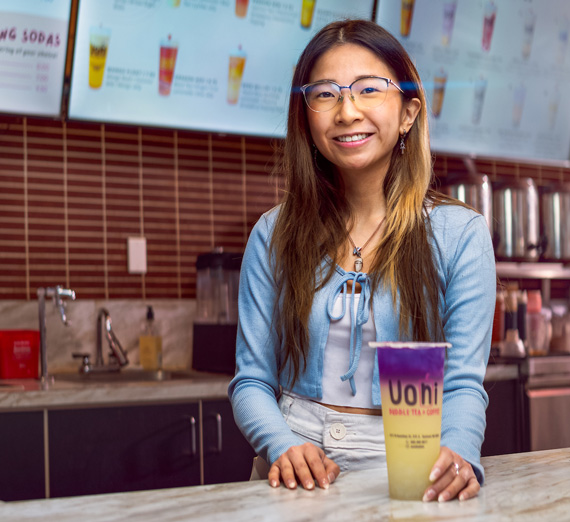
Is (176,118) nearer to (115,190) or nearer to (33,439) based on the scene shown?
(115,190)

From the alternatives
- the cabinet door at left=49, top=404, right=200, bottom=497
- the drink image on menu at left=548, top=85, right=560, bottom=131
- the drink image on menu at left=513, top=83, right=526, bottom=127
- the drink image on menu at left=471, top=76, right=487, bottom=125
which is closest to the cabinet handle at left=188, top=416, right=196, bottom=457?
the cabinet door at left=49, top=404, right=200, bottom=497

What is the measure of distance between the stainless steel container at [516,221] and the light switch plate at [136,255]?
1.39 meters

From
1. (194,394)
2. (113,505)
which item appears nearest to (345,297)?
(113,505)

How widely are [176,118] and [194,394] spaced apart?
3.34 feet

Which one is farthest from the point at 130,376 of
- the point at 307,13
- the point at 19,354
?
the point at 307,13

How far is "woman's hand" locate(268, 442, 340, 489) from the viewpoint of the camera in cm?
91

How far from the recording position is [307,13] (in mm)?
2928

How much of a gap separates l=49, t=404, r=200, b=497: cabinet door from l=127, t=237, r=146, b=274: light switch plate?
0.71m

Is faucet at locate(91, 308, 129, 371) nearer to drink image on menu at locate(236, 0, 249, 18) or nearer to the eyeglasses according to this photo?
drink image on menu at locate(236, 0, 249, 18)

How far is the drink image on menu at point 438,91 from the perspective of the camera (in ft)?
10.7

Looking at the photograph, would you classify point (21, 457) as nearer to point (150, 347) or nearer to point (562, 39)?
point (150, 347)

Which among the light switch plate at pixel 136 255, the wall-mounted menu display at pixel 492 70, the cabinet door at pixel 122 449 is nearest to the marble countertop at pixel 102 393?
the cabinet door at pixel 122 449

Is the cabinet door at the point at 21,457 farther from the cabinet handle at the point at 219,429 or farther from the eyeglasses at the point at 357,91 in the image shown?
Result: the eyeglasses at the point at 357,91

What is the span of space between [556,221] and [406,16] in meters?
1.07
